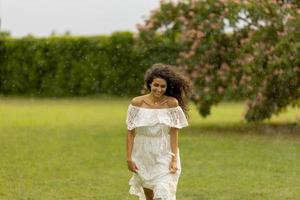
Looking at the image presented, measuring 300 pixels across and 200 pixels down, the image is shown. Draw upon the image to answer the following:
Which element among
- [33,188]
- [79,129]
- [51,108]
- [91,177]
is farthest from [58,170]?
[51,108]

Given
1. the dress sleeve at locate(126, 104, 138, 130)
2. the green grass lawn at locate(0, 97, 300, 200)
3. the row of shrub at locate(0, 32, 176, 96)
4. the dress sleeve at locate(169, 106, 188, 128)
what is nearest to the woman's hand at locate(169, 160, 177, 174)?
the dress sleeve at locate(169, 106, 188, 128)

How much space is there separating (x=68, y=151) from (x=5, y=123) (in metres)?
5.47

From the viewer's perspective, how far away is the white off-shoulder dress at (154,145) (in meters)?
6.68

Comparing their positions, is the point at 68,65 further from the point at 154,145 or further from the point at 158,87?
the point at 154,145

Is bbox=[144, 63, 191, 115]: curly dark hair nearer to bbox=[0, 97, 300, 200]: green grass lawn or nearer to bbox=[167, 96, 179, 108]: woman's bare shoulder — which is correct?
bbox=[167, 96, 179, 108]: woman's bare shoulder

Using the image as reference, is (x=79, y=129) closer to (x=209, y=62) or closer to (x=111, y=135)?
(x=111, y=135)

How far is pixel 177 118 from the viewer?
268 inches

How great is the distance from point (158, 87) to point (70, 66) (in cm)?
2250

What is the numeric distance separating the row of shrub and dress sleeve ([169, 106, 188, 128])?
2050 centimetres

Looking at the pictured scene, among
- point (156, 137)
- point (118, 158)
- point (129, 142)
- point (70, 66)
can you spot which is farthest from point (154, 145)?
point (70, 66)

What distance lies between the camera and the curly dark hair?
686cm

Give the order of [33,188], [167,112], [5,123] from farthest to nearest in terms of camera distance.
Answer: [5,123] → [33,188] → [167,112]

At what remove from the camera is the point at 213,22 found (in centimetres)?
1667

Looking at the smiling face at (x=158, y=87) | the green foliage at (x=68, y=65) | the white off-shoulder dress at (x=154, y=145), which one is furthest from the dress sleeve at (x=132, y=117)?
the green foliage at (x=68, y=65)
